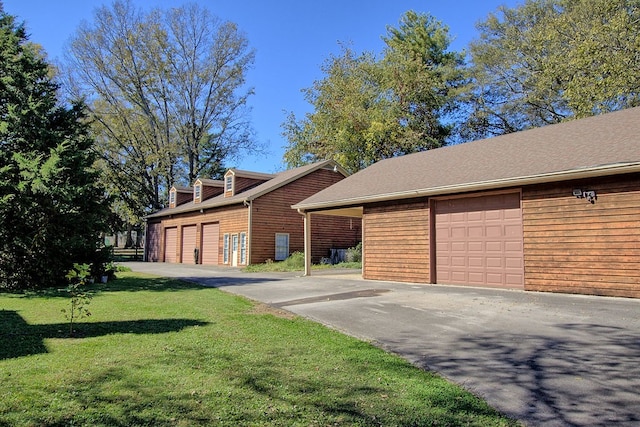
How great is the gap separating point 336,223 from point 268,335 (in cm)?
1788

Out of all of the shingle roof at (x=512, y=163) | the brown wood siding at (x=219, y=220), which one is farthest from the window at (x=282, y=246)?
the shingle roof at (x=512, y=163)

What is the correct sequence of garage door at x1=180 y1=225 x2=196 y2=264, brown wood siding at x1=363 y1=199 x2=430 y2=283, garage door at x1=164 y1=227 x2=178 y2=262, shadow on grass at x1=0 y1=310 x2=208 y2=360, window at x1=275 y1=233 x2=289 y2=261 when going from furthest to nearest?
garage door at x1=164 y1=227 x2=178 y2=262
garage door at x1=180 y1=225 x2=196 y2=264
window at x1=275 y1=233 x2=289 y2=261
brown wood siding at x1=363 y1=199 x2=430 y2=283
shadow on grass at x1=0 y1=310 x2=208 y2=360

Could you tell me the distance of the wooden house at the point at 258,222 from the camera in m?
21.8

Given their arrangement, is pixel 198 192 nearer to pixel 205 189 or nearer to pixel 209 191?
pixel 205 189

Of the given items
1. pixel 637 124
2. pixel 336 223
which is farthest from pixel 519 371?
pixel 336 223

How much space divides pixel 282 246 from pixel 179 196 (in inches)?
478

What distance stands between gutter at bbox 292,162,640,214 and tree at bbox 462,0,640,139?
361 inches

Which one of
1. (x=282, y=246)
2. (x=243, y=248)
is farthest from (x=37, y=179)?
(x=282, y=246)

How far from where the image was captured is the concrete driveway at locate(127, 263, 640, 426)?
3527mm

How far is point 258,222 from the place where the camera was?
71.1 ft

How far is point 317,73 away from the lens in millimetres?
31094

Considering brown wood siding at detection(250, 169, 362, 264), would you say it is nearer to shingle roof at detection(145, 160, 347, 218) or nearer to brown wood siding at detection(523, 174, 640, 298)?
shingle roof at detection(145, 160, 347, 218)

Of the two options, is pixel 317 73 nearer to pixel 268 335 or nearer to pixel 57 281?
pixel 57 281

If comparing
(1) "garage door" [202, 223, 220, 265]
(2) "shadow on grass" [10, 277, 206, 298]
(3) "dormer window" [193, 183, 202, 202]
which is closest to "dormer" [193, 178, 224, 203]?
(3) "dormer window" [193, 183, 202, 202]
